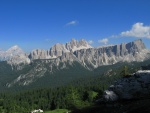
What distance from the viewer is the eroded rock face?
51.7 m

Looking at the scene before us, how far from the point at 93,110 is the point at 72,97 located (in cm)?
12112

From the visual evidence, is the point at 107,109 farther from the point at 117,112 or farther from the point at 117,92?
the point at 117,92

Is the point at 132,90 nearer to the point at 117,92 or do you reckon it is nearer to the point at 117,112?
the point at 117,92

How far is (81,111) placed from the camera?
45.2m

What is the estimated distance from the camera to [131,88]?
2071 inches

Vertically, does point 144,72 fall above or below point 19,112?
above

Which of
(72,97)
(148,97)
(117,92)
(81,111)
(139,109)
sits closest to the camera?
(139,109)

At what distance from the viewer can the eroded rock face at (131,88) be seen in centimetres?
5166

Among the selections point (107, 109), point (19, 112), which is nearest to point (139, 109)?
point (107, 109)

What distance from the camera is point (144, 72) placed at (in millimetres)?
55000

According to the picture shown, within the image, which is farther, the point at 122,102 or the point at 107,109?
the point at 122,102

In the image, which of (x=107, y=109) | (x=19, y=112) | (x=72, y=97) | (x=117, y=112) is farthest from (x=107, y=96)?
(x=19, y=112)

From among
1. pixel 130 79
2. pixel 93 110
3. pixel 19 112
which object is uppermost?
pixel 130 79

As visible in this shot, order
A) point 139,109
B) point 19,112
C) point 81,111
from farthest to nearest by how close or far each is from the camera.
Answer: point 19,112 < point 81,111 < point 139,109
